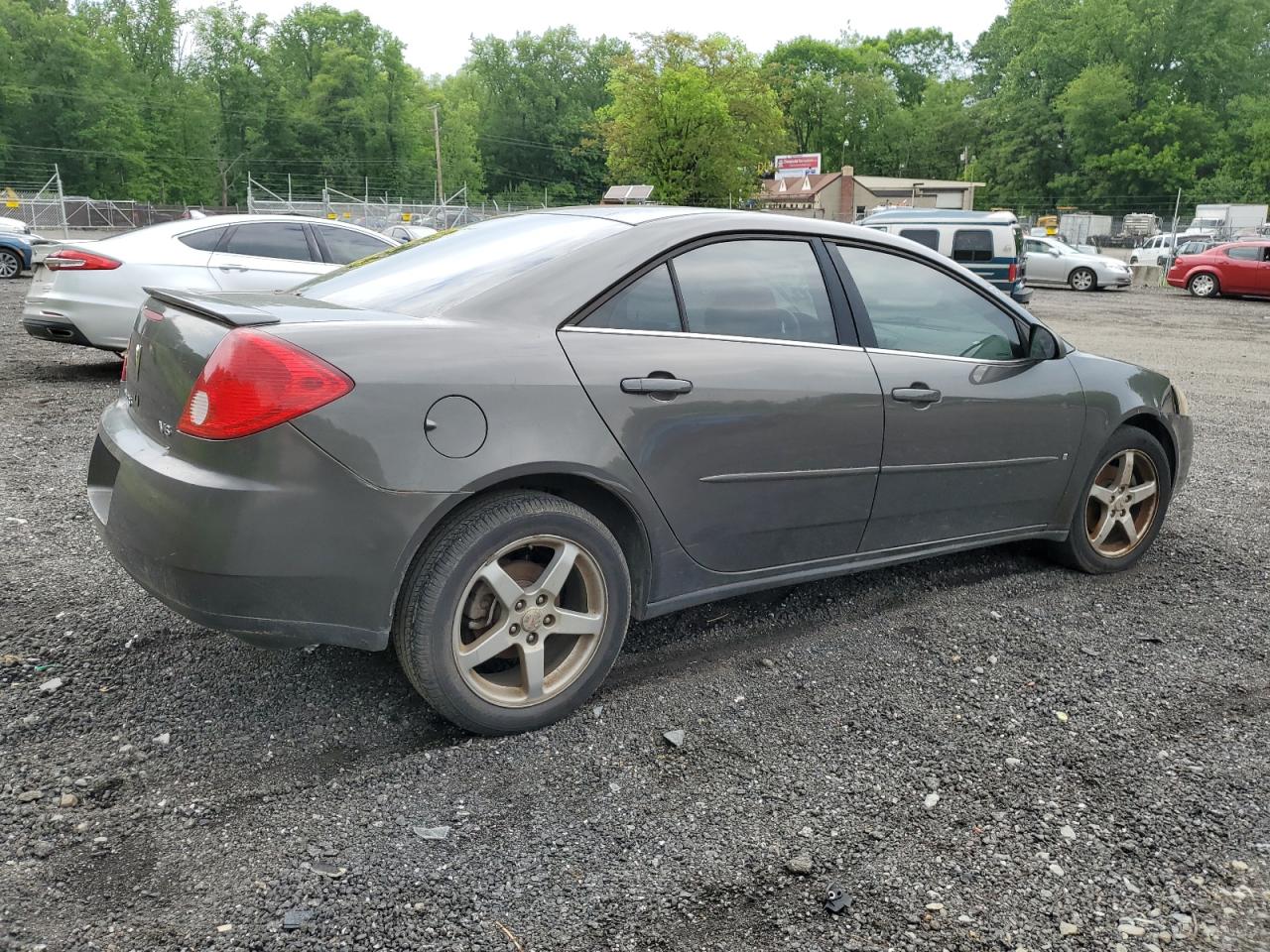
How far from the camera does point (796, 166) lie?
240 feet

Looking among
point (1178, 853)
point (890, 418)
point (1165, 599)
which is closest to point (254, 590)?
point (890, 418)

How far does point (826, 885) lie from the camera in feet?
7.73

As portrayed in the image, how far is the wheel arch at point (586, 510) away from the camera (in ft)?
8.90

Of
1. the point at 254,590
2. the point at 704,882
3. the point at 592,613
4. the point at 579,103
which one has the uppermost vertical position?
the point at 579,103

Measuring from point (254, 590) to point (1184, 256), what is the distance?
30196 mm

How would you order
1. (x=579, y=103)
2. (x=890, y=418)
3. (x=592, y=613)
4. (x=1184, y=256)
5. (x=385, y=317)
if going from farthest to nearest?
(x=579, y=103)
(x=1184, y=256)
(x=890, y=418)
(x=592, y=613)
(x=385, y=317)

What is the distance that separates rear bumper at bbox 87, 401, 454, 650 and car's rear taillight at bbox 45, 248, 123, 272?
6.62 metres

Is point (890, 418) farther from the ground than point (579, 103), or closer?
closer

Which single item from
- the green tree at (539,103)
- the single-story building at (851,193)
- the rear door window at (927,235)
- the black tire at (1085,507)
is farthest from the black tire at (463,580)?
the green tree at (539,103)

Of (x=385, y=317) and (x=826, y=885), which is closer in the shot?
(x=826, y=885)

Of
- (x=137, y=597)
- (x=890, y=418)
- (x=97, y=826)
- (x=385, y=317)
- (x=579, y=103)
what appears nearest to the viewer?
(x=97, y=826)

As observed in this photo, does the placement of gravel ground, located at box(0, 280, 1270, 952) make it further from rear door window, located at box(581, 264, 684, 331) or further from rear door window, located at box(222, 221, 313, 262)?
rear door window, located at box(222, 221, 313, 262)

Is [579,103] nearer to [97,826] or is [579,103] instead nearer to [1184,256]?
[1184,256]

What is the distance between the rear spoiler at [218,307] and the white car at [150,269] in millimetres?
5405
